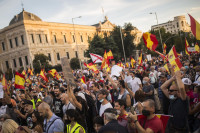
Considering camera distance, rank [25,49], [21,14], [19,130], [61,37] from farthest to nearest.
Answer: [61,37], [21,14], [25,49], [19,130]

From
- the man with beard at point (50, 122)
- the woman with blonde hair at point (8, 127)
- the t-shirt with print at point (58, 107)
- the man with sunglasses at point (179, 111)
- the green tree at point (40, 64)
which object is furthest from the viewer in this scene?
the green tree at point (40, 64)

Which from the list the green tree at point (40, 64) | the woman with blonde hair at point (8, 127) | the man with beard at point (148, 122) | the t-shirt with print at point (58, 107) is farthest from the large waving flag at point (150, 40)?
the green tree at point (40, 64)

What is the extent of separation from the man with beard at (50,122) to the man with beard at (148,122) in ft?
5.14

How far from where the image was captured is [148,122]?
332 centimetres

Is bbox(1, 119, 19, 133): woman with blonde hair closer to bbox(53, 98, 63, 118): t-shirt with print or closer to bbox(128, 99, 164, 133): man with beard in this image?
bbox(53, 98, 63, 118): t-shirt with print

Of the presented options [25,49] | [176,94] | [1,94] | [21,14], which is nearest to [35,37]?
[25,49]

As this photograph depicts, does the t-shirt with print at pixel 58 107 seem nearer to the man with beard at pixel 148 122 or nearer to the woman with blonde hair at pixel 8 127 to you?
the woman with blonde hair at pixel 8 127

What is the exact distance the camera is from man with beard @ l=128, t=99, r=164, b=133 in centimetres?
316

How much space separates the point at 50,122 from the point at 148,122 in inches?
78.3

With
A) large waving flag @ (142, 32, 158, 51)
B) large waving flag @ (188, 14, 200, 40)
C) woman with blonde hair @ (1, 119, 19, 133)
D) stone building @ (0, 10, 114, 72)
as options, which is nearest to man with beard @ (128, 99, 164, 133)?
woman with blonde hair @ (1, 119, 19, 133)

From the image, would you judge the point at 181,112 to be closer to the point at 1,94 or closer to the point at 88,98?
the point at 88,98

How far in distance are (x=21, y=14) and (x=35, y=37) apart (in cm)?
813

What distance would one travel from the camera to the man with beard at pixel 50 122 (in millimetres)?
4016

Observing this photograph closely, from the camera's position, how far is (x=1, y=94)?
6.61 meters
